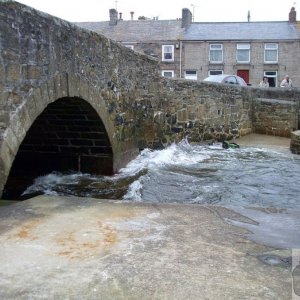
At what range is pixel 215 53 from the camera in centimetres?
3156

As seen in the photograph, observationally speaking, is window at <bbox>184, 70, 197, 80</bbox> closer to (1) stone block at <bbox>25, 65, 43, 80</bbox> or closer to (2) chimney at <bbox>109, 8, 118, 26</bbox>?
Answer: (2) chimney at <bbox>109, 8, 118, 26</bbox>

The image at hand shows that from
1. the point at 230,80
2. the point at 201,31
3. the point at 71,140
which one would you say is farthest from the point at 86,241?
the point at 201,31

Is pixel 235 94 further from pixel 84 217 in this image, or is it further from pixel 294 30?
pixel 294 30

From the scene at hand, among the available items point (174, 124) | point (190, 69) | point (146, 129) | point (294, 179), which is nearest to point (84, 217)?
point (294, 179)

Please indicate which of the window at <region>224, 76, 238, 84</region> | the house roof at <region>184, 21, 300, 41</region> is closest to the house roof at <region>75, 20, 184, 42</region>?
the house roof at <region>184, 21, 300, 41</region>

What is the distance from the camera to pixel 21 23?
480cm

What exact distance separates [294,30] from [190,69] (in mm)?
7980

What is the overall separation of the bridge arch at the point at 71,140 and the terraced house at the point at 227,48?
23.3m

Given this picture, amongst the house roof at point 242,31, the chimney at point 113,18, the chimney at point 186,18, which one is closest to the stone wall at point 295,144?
the house roof at point 242,31

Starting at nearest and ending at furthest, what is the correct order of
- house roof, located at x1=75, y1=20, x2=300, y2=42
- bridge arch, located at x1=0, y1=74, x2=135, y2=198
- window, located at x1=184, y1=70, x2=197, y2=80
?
1. bridge arch, located at x1=0, y1=74, x2=135, y2=198
2. house roof, located at x1=75, y1=20, x2=300, y2=42
3. window, located at x1=184, y1=70, x2=197, y2=80

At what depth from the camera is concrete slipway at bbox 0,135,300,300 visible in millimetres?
2531

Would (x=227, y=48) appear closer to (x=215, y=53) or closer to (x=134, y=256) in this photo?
(x=215, y=53)

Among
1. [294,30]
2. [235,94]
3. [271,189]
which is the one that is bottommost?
[271,189]

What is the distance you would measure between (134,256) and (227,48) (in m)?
29.9
